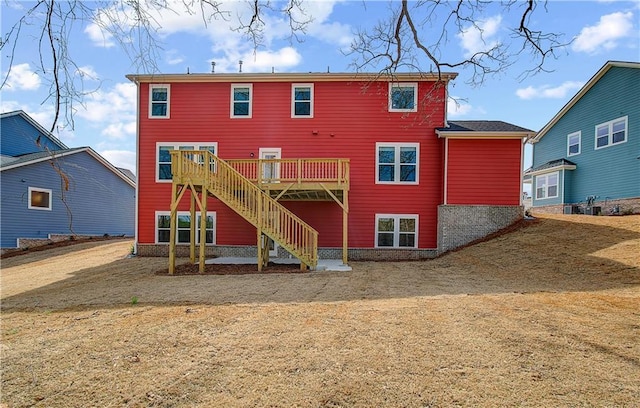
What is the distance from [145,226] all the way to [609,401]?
14470 millimetres

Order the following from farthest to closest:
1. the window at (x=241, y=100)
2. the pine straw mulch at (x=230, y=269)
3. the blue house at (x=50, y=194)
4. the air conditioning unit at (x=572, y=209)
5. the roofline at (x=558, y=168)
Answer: the roofline at (x=558, y=168) → the air conditioning unit at (x=572, y=209) → the blue house at (x=50, y=194) → the window at (x=241, y=100) → the pine straw mulch at (x=230, y=269)

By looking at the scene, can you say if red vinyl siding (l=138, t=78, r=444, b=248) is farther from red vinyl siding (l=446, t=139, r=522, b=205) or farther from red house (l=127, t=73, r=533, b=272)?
red vinyl siding (l=446, t=139, r=522, b=205)

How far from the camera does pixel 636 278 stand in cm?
684

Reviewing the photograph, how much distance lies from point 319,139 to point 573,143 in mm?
14628

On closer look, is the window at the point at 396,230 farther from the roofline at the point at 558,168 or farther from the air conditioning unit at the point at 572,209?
the roofline at the point at 558,168

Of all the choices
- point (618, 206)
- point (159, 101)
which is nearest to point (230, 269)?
point (159, 101)

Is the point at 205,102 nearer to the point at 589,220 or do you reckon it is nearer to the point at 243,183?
the point at 243,183

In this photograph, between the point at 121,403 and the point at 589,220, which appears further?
the point at 589,220

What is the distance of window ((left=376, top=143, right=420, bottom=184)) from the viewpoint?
43.6ft

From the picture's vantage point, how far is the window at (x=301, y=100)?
44.4ft

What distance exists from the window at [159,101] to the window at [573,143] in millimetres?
20244

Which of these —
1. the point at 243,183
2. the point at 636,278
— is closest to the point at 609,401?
the point at 636,278

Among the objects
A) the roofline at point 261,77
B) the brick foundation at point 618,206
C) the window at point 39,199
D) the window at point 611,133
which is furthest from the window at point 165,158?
the window at point 611,133

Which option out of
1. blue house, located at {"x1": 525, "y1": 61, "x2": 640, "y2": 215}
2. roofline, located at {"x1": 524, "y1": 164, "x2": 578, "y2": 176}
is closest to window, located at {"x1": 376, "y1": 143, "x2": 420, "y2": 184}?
blue house, located at {"x1": 525, "y1": 61, "x2": 640, "y2": 215}
